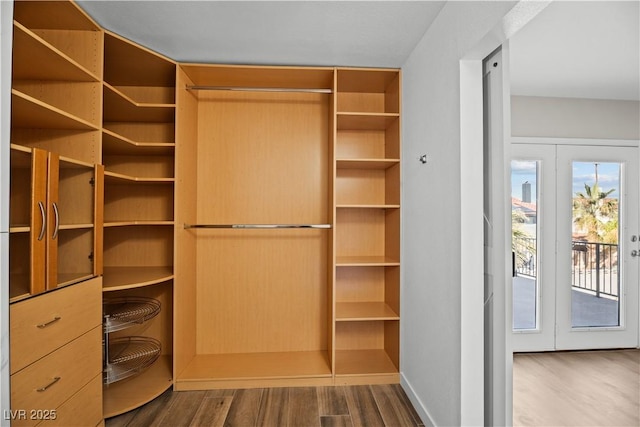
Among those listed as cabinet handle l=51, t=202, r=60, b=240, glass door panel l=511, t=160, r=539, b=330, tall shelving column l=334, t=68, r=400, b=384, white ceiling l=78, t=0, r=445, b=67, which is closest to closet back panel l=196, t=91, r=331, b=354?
tall shelving column l=334, t=68, r=400, b=384

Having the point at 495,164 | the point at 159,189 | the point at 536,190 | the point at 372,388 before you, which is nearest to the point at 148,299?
the point at 159,189

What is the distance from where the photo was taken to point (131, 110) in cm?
256

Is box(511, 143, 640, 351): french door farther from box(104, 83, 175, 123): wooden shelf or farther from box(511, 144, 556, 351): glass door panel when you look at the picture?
box(104, 83, 175, 123): wooden shelf

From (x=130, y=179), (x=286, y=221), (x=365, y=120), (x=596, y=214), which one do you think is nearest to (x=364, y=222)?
(x=286, y=221)

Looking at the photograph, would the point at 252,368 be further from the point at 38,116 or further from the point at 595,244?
the point at 595,244

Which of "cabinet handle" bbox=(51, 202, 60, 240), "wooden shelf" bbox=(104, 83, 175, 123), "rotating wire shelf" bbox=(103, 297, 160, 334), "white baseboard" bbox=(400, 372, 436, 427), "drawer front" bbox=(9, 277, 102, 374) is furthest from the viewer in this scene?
"wooden shelf" bbox=(104, 83, 175, 123)

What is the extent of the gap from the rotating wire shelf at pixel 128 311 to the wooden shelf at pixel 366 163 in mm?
1800

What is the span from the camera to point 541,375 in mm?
2969

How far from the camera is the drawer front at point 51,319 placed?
4.61 ft

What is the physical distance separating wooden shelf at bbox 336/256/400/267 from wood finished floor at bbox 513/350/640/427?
1.30m

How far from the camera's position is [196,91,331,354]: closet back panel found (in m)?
3.00

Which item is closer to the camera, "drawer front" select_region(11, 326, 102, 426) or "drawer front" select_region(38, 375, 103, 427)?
"drawer front" select_region(11, 326, 102, 426)

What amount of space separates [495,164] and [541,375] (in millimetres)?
2292

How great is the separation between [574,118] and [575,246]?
51.4 inches
